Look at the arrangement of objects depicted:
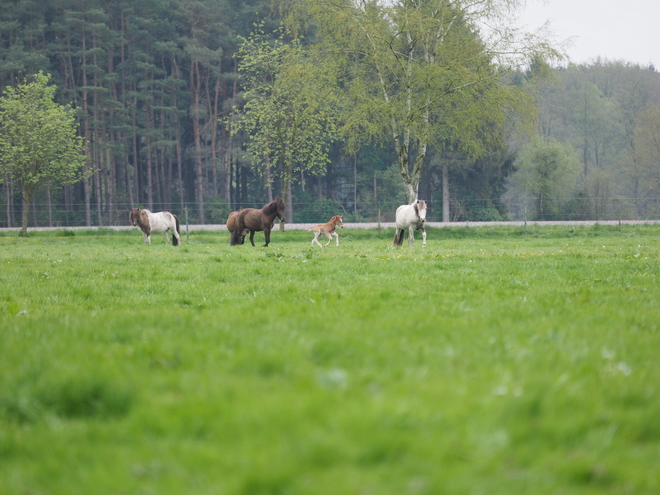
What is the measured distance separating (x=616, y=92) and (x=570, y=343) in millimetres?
99506

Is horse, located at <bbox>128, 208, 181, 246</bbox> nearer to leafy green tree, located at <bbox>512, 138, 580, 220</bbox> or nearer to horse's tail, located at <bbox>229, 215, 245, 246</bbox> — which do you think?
horse's tail, located at <bbox>229, 215, 245, 246</bbox>

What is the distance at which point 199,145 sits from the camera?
57.9 m

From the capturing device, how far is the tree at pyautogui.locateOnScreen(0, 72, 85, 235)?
36781 mm

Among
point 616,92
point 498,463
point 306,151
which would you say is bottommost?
point 498,463

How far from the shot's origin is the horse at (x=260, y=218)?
79.0 feet

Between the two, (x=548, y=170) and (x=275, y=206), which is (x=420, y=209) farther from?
(x=548, y=170)

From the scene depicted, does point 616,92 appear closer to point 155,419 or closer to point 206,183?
point 206,183

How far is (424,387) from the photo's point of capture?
11.2 ft

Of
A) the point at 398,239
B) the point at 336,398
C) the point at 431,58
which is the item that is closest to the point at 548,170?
the point at 431,58

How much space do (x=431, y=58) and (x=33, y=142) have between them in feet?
81.8

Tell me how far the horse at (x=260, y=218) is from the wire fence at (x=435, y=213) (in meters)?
12.3

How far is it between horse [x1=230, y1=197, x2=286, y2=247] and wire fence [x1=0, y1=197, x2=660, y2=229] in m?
12.3

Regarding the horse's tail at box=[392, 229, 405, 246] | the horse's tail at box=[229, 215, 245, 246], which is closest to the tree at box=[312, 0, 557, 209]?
the horse's tail at box=[229, 215, 245, 246]

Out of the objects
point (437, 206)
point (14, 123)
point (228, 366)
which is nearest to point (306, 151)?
point (14, 123)
